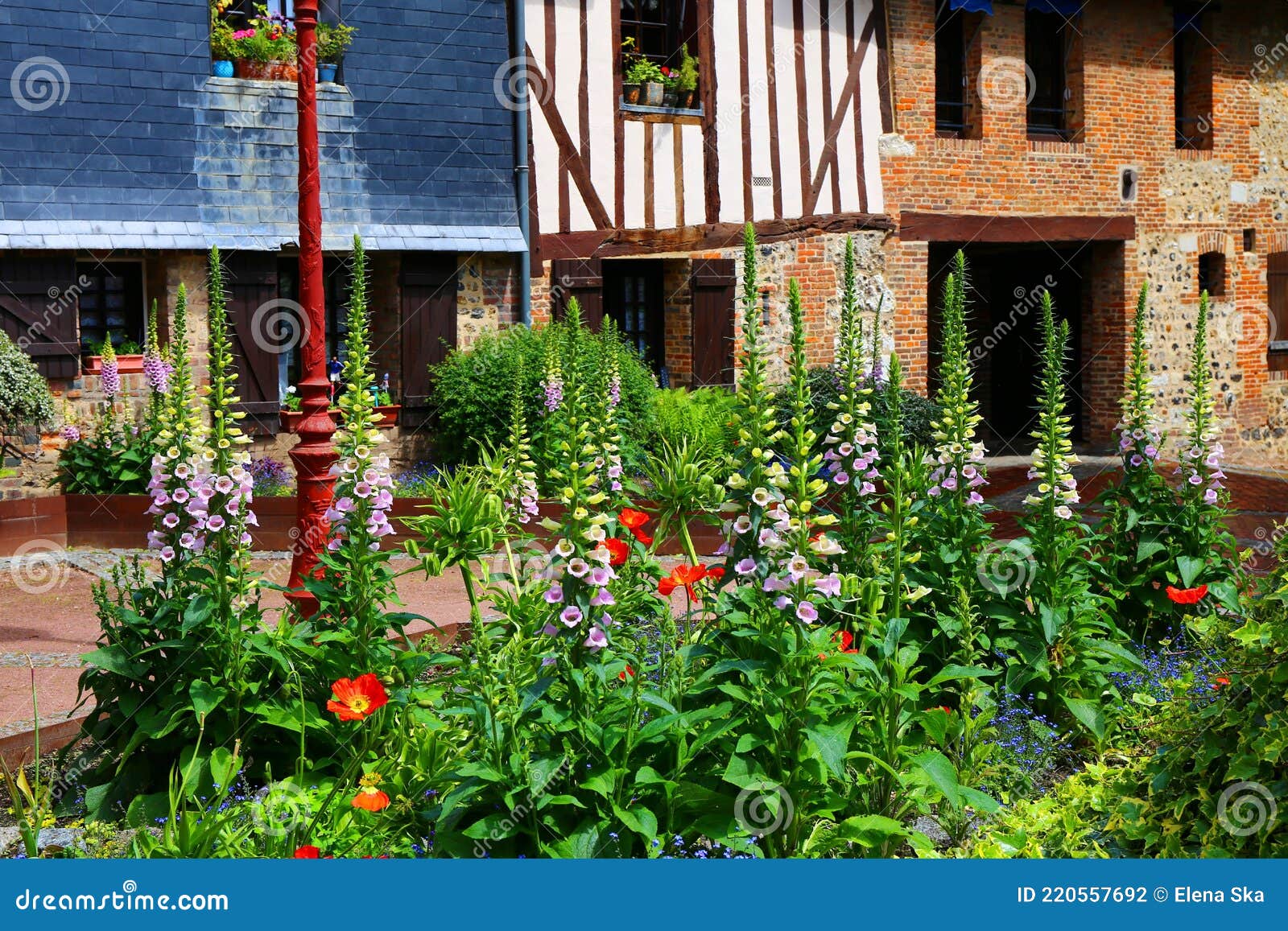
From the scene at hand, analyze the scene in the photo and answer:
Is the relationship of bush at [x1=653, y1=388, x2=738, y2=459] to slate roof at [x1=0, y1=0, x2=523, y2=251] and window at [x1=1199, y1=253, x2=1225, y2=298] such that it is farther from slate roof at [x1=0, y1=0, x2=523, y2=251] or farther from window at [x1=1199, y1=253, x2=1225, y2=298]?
window at [x1=1199, y1=253, x2=1225, y2=298]

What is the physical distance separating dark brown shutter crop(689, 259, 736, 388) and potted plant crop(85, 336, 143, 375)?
497 centimetres

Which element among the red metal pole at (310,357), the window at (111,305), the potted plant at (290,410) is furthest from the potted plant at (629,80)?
the red metal pole at (310,357)

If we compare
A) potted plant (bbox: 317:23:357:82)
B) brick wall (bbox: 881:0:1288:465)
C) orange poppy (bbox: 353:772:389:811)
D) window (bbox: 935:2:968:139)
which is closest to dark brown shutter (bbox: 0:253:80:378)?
Result: potted plant (bbox: 317:23:357:82)

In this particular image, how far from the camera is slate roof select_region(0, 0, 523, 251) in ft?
34.2

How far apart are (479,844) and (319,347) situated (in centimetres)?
295

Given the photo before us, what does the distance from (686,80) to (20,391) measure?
6.54 m

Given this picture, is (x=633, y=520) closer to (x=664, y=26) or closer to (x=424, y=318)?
(x=424, y=318)

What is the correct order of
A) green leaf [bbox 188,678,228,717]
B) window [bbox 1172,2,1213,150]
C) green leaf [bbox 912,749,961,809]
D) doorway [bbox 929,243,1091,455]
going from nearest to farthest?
green leaf [bbox 912,749,961,809]
green leaf [bbox 188,678,228,717]
doorway [bbox 929,243,1091,455]
window [bbox 1172,2,1213,150]

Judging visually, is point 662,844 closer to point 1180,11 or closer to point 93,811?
point 93,811

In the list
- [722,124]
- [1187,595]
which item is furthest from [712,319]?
[1187,595]

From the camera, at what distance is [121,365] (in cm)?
1062

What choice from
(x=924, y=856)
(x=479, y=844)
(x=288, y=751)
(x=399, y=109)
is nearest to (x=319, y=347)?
(x=288, y=751)

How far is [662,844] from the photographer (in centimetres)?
359

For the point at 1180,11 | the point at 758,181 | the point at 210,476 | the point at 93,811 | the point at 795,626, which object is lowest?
the point at 93,811
